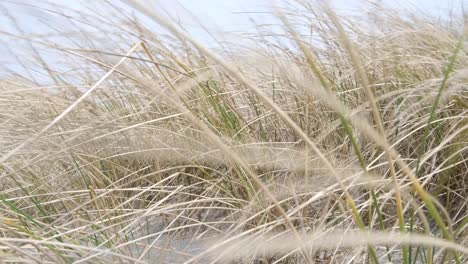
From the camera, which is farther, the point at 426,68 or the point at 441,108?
the point at 426,68

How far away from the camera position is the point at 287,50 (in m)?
1.71

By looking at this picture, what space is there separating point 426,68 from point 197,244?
0.73 meters

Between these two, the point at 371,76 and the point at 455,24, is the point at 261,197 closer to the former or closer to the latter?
the point at 371,76

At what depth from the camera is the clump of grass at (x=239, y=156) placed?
821mm

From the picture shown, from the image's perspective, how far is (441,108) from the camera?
3.88 ft

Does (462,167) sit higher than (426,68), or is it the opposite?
(426,68)

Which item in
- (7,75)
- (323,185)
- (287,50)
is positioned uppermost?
(7,75)

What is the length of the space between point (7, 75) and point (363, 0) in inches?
46.1

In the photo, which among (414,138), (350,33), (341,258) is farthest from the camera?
(350,33)

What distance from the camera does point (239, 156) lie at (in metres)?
0.91

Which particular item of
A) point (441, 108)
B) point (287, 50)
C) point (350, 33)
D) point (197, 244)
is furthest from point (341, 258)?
point (350, 33)

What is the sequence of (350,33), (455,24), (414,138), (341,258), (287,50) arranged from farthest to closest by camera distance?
1. (455,24)
2. (350,33)
3. (287,50)
4. (414,138)
5. (341,258)

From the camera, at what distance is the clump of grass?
821 mm

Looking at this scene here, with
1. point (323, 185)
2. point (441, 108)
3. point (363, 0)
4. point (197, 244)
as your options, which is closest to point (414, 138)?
point (441, 108)
